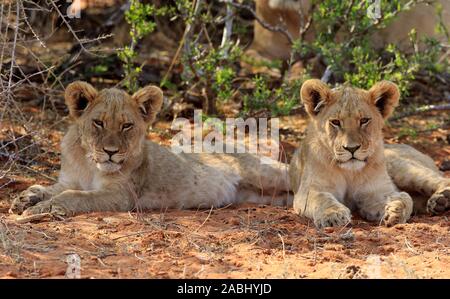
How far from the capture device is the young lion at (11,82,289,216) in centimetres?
641

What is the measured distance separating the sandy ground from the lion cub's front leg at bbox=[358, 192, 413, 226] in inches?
4.0

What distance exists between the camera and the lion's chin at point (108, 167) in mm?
6453

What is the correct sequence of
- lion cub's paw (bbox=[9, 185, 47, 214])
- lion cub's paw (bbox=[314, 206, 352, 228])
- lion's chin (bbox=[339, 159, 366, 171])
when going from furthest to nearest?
lion cub's paw (bbox=[9, 185, 47, 214]) → lion's chin (bbox=[339, 159, 366, 171]) → lion cub's paw (bbox=[314, 206, 352, 228])

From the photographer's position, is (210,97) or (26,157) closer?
(26,157)

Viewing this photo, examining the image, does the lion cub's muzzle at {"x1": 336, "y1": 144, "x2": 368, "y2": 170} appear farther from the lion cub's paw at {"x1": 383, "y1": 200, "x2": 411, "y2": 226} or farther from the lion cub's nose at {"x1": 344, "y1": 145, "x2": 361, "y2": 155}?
the lion cub's paw at {"x1": 383, "y1": 200, "x2": 411, "y2": 226}

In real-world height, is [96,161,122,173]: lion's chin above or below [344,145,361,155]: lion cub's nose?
below

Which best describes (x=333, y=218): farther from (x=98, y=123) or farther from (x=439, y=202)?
(x=98, y=123)

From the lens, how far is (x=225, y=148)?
8.02m

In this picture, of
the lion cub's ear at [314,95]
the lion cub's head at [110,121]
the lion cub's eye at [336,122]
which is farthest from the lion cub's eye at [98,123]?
the lion cub's eye at [336,122]

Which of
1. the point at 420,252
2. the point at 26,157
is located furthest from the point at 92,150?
the point at 420,252

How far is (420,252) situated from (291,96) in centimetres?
399

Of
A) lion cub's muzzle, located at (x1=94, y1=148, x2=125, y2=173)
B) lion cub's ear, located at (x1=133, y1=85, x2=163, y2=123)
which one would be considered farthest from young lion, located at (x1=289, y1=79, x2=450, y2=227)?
lion cub's muzzle, located at (x1=94, y1=148, x2=125, y2=173)

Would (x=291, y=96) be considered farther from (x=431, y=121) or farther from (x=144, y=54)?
(x=144, y=54)

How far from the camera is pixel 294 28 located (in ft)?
34.9
